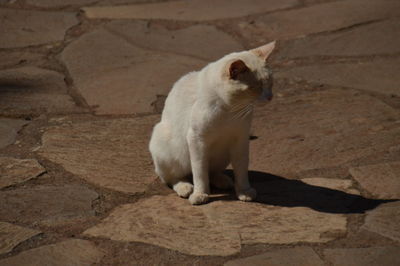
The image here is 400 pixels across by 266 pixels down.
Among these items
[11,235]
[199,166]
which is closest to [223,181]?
[199,166]

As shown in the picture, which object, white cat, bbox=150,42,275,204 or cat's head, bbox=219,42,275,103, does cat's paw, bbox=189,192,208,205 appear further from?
cat's head, bbox=219,42,275,103

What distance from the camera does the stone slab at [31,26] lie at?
20.6 ft

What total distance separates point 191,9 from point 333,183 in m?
3.44

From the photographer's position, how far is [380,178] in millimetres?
3982

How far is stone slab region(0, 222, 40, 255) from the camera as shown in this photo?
335cm

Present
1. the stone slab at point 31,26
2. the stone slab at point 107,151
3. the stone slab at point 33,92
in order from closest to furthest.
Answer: the stone slab at point 107,151 → the stone slab at point 33,92 → the stone slab at point 31,26

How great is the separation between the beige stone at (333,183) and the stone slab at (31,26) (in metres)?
3.16

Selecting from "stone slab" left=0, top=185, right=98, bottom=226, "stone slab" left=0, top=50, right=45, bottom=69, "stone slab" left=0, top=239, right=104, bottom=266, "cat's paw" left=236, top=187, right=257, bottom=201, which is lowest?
"stone slab" left=0, top=239, right=104, bottom=266

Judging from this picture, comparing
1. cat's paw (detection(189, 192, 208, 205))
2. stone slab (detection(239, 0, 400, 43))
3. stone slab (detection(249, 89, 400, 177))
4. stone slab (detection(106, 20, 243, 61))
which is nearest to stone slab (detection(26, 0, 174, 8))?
stone slab (detection(106, 20, 243, 61))

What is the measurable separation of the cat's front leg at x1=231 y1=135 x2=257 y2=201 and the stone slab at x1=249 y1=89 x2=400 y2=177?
0.44m

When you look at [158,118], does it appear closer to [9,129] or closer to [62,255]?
[9,129]

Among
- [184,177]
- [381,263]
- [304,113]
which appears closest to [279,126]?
[304,113]

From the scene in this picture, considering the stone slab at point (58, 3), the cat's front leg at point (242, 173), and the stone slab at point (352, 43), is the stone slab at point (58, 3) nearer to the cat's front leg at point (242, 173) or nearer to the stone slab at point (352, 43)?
the stone slab at point (352, 43)

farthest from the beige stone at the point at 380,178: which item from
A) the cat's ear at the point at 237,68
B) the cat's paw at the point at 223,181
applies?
the cat's ear at the point at 237,68
